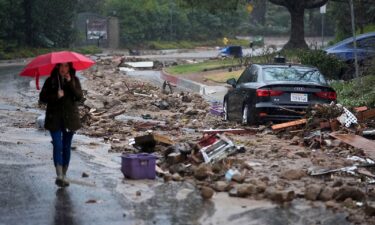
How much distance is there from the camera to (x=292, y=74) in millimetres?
14625

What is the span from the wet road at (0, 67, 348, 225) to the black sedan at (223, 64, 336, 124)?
375 centimetres

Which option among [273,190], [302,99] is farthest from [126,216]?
[302,99]

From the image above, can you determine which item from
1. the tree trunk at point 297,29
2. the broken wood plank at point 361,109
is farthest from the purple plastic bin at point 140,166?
the tree trunk at point 297,29

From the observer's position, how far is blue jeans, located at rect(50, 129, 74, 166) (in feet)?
29.1

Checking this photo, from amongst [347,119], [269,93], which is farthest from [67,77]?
[269,93]

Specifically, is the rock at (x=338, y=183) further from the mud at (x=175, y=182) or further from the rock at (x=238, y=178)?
the rock at (x=238, y=178)

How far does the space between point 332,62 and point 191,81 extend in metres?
8.59

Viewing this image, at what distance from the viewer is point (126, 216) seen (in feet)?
24.7

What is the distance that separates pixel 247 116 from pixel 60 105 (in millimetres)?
6312

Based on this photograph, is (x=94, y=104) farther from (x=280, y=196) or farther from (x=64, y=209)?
(x=280, y=196)

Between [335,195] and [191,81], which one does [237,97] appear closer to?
[335,195]

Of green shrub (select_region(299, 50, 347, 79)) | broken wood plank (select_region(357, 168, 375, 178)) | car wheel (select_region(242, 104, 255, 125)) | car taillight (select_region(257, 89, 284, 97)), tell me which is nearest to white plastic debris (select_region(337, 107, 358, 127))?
car taillight (select_region(257, 89, 284, 97))

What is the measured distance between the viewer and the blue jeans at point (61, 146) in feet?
29.1

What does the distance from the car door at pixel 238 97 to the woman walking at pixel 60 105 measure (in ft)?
21.5
